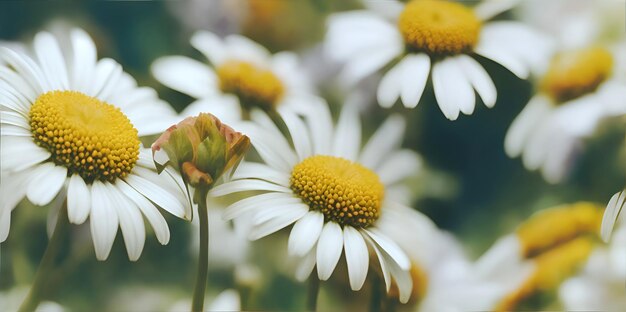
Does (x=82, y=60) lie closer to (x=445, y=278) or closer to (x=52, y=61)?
(x=52, y=61)

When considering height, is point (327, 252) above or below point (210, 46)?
below

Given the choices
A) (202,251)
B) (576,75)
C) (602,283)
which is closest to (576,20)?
(576,75)

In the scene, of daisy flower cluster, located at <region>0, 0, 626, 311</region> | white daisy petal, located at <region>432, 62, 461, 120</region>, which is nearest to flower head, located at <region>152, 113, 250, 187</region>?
daisy flower cluster, located at <region>0, 0, 626, 311</region>

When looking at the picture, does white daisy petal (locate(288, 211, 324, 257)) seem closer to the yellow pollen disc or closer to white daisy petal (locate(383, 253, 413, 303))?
white daisy petal (locate(383, 253, 413, 303))

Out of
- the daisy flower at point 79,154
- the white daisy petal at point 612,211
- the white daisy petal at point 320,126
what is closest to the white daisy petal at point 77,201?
the daisy flower at point 79,154

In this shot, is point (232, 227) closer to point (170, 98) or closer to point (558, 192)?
point (170, 98)

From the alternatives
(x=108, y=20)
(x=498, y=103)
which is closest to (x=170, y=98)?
(x=108, y=20)
